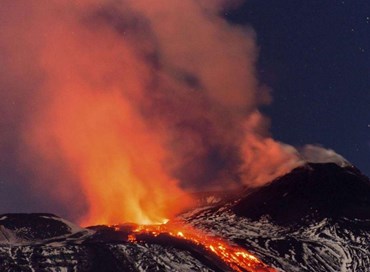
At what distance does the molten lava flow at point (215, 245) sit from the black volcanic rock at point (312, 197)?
9.30 meters

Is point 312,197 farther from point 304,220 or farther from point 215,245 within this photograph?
point 215,245

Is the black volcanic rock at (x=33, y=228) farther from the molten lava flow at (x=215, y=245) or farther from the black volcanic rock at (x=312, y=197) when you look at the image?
the black volcanic rock at (x=312, y=197)

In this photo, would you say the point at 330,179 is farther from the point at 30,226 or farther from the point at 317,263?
the point at 30,226

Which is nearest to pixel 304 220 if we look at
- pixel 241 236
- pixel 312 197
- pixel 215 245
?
pixel 312 197

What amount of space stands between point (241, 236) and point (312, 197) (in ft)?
46.8

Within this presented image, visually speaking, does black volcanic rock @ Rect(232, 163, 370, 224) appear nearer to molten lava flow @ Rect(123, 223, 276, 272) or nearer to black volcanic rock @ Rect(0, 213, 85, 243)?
molten lava flow @ Rect(123, 223, 276, 272)

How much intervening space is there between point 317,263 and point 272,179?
94.2ft

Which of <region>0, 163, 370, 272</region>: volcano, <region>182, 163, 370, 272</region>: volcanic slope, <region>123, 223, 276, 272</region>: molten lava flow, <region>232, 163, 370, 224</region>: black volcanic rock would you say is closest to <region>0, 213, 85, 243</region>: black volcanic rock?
<region>0, 163, 370, 272</region>: volcano

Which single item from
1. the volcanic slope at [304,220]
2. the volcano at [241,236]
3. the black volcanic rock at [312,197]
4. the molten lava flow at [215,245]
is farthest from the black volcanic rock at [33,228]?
the black volcanic rock at [312,197]

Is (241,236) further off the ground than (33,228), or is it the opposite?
(33,228)

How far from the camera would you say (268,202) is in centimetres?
6494

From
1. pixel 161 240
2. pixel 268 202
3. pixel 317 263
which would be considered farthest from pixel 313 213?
pixel 161 240

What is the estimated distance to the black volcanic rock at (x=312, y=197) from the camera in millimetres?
60250

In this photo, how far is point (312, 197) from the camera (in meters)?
64.0
